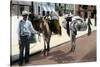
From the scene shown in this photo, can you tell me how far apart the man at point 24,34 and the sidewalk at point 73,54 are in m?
0.09

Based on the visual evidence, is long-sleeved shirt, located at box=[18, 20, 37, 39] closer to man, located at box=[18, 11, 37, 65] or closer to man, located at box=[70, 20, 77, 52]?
man, located at box=[18, 11, 37, 65]

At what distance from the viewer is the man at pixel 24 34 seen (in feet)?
5.49

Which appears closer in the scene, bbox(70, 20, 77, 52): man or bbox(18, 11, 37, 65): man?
bbox(18, 11, 37, 65): man

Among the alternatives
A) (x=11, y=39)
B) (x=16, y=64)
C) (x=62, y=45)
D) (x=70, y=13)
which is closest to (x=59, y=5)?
(x=70, y=13)

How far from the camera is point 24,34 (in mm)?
1690

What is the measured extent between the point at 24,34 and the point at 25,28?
6 cm

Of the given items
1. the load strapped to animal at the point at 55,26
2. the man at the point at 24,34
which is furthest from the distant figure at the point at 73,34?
the man at the point at 24,34

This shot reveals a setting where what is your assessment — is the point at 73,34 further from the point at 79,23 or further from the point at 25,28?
the point at 25,28

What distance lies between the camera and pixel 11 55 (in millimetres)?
1637

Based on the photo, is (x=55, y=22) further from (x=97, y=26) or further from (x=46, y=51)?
(x=97, y=26)

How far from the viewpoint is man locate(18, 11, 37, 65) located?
5.49 feet

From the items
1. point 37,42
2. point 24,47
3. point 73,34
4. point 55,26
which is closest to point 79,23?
point 73,34

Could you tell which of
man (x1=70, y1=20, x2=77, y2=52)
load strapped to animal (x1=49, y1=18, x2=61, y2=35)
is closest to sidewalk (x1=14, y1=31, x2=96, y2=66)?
man (x1=70, y1=20, x2=77, y2=52)

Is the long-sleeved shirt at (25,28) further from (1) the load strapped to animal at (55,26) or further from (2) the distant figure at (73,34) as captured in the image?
(2) the distant figure at (73,34)
